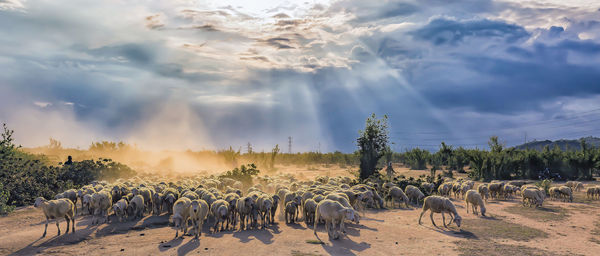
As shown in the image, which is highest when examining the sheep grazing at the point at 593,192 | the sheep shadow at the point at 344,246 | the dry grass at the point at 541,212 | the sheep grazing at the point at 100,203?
the sheep grazing at the point at 593,192

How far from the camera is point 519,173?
4431cm

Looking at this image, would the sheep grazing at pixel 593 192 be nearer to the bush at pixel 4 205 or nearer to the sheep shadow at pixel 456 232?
the sheep shadow at pixel 456 232

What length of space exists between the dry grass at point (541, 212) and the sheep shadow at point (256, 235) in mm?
15304

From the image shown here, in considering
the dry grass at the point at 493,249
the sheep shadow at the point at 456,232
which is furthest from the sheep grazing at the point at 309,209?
the dry grass at the point at 493,249

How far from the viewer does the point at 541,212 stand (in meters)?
21.2

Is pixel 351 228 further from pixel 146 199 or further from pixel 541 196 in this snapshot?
pixel 541 196

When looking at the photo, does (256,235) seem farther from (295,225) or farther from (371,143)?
(371,143)

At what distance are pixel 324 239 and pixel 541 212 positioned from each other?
53.2ft

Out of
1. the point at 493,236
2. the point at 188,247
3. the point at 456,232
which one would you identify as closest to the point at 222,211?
the point at 188,247

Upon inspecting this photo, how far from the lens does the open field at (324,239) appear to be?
12125mm

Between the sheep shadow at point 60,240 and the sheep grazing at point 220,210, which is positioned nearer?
the sheep shadow at point 60,240

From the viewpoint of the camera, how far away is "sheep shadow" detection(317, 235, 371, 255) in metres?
11.7

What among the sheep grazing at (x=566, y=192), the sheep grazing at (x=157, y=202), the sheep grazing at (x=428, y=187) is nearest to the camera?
the sheep grazing at (x=157, y=202)

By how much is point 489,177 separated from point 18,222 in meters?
46.9
